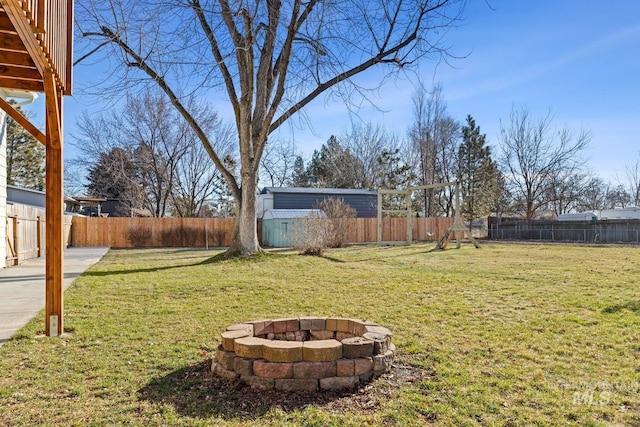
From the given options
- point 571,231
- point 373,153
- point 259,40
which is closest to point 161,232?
point 259,40

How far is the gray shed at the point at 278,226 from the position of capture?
21438 mm

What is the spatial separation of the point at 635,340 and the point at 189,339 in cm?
442

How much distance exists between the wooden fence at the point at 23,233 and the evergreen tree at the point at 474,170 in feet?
81.1

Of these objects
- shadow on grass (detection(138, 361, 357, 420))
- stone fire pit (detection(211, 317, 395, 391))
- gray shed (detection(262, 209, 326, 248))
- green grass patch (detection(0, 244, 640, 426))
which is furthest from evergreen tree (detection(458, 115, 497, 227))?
shadow on grass (detection(138, 361, 357, 420))

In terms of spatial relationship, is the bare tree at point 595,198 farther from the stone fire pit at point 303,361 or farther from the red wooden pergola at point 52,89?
the red wooden pergola at point 52,89

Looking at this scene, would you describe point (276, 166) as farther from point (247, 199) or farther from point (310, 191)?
point (247, 199)

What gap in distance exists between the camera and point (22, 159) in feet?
81.8

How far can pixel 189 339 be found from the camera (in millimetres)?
4316

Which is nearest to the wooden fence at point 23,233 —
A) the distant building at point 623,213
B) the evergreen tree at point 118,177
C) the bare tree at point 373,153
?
the evergreen tree at point 118,177

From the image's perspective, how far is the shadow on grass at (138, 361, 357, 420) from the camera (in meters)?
2.65

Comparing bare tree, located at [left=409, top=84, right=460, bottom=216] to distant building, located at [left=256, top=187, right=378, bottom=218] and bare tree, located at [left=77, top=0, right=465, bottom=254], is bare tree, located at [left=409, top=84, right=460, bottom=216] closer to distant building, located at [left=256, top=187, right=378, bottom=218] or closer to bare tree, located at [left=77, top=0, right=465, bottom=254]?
distant building, located at [left=256, top=187, right=378, bottom=218]

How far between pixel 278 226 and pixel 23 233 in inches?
470

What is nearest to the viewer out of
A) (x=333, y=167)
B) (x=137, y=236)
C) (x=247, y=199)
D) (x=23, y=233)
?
(x=247, y=199)

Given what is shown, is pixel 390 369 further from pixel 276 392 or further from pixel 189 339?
pixel 189 339
